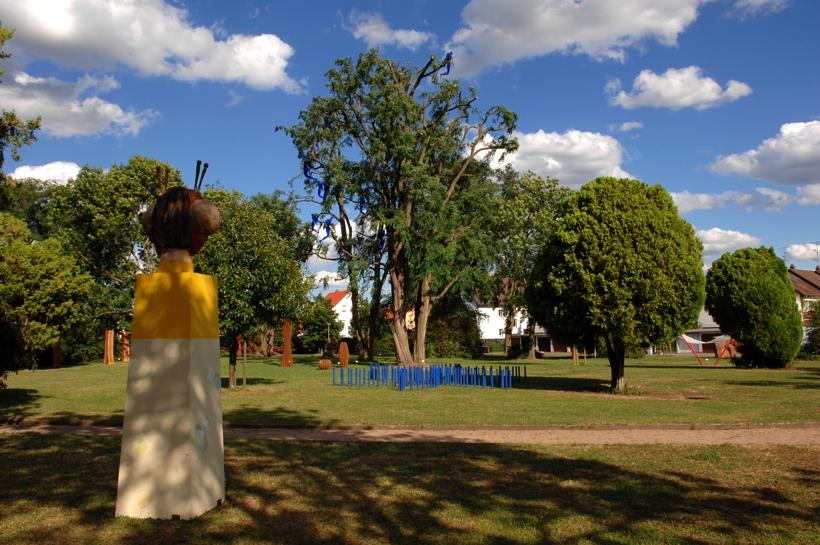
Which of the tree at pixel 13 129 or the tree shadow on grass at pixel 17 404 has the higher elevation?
the tree at pixel 13 129

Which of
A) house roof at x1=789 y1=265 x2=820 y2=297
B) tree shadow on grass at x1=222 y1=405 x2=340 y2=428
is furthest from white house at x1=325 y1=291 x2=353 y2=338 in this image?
tree shadow on grass at x1=222 y1=405 x2=340 y2=428

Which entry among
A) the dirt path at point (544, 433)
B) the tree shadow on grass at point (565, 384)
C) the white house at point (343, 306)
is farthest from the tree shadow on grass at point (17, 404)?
the white house at point (343, 306)

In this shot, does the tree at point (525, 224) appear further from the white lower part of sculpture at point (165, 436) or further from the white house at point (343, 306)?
the white house at point (343, 306)

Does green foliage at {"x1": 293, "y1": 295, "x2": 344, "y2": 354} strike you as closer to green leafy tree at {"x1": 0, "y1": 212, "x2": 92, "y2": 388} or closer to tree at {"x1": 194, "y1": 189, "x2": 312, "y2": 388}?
green leafy tree at {"x1": 0, "y1": 212, "x2": 92, "y2": 388}

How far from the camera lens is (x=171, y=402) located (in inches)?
229

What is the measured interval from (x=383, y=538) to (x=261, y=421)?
7572 mm

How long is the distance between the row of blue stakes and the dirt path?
320 inches

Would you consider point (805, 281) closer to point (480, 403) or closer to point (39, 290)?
point (480, 403)

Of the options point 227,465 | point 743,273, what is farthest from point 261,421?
point 743,273

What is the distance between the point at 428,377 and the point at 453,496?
13566 millimetres

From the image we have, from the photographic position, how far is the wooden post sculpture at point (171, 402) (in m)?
5.75

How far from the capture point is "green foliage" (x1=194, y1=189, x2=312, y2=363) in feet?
56.9

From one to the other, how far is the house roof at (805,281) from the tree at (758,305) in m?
26.7

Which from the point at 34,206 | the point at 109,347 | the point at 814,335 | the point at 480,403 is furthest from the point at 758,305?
the point at 34,206
